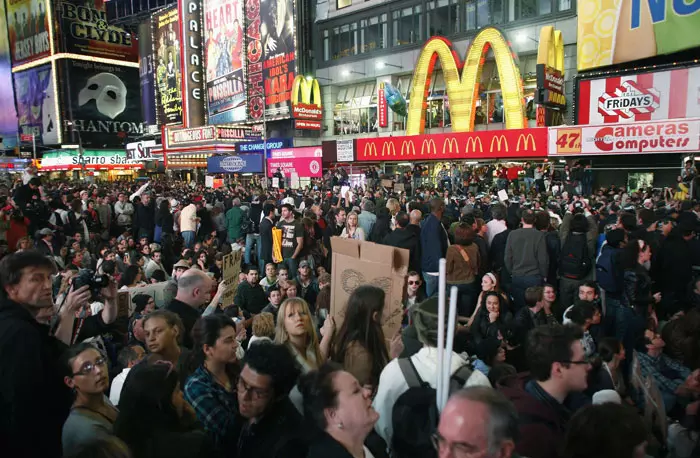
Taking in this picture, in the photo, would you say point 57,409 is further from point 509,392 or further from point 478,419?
point 509,392

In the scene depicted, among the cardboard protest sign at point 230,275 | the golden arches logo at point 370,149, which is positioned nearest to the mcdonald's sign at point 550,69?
the golden arches logo at point 370,149

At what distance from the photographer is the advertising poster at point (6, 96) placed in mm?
65562

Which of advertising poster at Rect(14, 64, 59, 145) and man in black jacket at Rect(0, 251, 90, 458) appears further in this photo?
advertising poster at Rect(14, 64, 59, 145)

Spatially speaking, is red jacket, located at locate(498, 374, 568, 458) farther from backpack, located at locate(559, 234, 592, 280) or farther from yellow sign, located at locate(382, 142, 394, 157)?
yellow sign, located at locate(382, 142, 394, 157)

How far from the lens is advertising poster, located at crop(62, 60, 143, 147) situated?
59.0m

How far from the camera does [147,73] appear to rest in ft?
188

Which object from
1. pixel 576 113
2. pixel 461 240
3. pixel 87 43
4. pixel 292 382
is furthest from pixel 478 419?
pixel 87 43

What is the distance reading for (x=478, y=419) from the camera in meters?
1.80

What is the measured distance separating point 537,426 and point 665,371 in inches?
97.8

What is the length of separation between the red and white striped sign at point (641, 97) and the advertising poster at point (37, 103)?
61.0 m

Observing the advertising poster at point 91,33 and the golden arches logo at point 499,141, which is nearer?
the golden arches logo at point 499,141

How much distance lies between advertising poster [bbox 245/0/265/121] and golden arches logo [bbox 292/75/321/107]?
3.51m

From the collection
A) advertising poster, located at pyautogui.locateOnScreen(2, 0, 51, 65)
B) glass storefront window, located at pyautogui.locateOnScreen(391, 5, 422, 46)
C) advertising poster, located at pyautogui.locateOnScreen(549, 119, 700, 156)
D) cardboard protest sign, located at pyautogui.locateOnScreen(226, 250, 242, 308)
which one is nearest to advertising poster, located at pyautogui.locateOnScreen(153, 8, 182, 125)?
advertising poster, located at pyautogui.locateOnScreen(2, 0, 51, 65)

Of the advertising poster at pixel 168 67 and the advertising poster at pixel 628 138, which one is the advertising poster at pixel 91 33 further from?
the advertising poster at pixel 628 138
